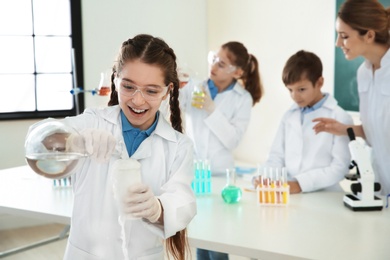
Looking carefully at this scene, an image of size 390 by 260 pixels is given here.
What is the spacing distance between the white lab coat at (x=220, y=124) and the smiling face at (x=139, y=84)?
1501 mm

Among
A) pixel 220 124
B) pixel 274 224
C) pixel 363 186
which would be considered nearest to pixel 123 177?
pixel 274 224

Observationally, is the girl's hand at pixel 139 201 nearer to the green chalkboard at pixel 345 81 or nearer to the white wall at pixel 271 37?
the green chalkboard at pixel 345 81

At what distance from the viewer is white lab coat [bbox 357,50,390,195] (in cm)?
238

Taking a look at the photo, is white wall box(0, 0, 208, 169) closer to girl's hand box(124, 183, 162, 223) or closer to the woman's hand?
the woman's hand

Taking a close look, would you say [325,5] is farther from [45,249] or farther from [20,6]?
[45,249]

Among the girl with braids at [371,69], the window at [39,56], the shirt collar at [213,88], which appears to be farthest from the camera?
the window at [39,56]

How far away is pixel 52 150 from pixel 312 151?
62.8 inches

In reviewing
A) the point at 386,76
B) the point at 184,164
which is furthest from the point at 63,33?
the point at 184,164

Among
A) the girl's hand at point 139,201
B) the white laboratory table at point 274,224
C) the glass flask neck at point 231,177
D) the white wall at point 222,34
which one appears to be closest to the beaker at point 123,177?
the girl's hand at point 139,201

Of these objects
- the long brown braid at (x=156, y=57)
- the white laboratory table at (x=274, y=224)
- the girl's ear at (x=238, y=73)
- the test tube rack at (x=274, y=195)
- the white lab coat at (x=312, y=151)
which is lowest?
the white laboratory table at (x=274, y=224)

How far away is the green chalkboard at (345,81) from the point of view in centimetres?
414

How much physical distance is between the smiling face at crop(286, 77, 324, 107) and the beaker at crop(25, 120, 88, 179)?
1454 mm

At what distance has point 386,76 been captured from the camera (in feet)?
7.76

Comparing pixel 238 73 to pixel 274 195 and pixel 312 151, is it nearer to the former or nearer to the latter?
pixel 312 151
